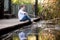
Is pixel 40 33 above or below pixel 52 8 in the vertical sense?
above

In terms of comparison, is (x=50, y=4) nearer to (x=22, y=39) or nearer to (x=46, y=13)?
(x=46, y=13)

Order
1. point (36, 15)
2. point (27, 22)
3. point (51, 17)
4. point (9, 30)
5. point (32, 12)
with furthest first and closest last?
1. point (32, 12)
2. point (36, 15)
3. point (51, 17)
4. point (27, 22)
5. point (9, 30)

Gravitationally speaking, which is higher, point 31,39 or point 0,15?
point 31,39

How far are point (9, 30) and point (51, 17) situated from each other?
36.1 ft

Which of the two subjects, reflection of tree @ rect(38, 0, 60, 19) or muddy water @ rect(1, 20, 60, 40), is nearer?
muddy water @ rect(1, 20, 60, 40)

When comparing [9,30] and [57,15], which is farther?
[57,15]

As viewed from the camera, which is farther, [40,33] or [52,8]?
[52,8]

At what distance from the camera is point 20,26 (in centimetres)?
1573

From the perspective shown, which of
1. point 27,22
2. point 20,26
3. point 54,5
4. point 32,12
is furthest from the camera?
point 32,12

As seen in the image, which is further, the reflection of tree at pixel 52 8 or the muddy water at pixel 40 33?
the reflection of tree at pixel 52 8

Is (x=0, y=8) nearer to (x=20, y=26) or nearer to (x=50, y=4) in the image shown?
(x=50, y=4)

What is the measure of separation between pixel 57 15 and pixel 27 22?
416 centimetres

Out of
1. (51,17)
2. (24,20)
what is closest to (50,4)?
(51,17)

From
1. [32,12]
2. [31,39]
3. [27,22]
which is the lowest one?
[32,12]
